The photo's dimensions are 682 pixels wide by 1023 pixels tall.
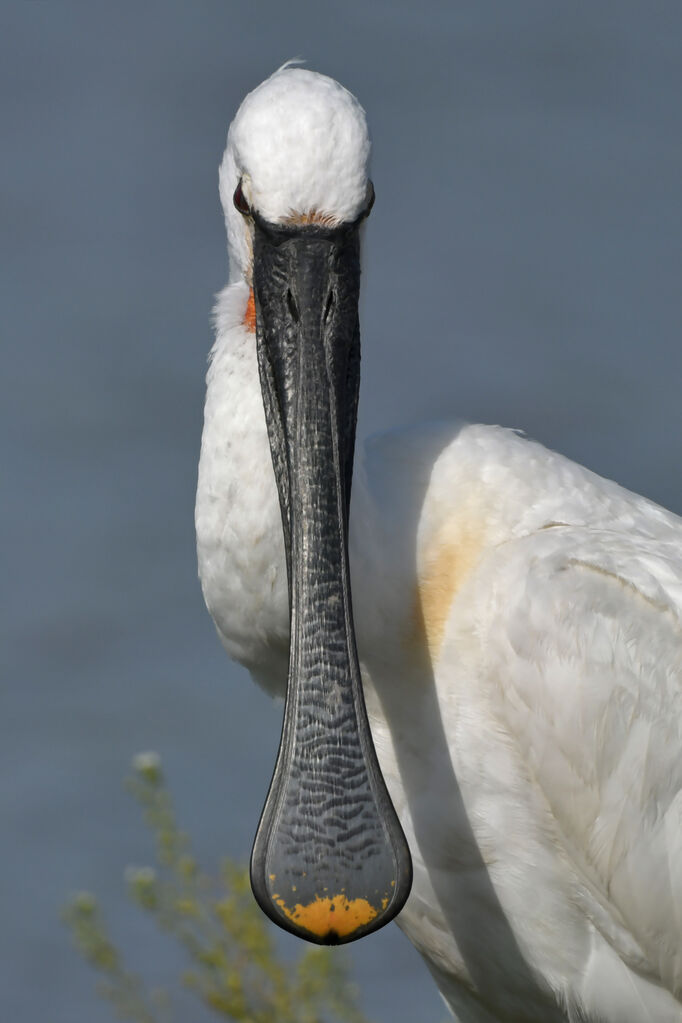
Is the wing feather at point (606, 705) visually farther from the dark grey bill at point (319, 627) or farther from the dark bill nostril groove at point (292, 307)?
the dark bill nostril groove at point (292, 307)

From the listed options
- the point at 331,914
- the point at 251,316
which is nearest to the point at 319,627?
the point at 331,914

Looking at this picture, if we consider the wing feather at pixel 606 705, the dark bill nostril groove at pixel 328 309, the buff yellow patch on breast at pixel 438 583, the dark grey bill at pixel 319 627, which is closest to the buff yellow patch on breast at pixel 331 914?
the dark grey bill at pixel 319 627

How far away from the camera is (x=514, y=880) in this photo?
13.8 ft

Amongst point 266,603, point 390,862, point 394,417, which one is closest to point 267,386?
point 266,603

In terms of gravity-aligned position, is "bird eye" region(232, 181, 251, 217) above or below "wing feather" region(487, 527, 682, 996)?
above

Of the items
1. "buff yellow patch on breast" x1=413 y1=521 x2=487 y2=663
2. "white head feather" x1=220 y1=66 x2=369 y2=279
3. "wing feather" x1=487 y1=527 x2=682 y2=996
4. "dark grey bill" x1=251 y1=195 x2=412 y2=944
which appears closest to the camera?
"white head feather" x1=220 y1=66 x2=369 y2=279

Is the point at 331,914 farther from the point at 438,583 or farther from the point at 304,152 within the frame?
the point at 304,152

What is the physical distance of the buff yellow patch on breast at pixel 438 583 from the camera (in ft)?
13.9

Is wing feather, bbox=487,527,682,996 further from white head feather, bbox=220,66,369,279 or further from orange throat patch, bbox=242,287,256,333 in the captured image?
white head feather, bbox=220,66,369,279

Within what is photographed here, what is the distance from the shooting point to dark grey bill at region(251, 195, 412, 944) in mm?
3805

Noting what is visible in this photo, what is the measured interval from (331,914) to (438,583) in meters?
0.86

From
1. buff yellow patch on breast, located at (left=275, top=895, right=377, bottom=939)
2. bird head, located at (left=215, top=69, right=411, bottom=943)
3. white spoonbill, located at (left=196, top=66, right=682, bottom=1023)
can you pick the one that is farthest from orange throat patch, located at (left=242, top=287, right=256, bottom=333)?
buff yellow patch on breast, located at (left=275, top=895, right=377, bottom=939)

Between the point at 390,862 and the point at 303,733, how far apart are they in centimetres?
35

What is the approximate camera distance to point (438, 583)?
423 centimetres
